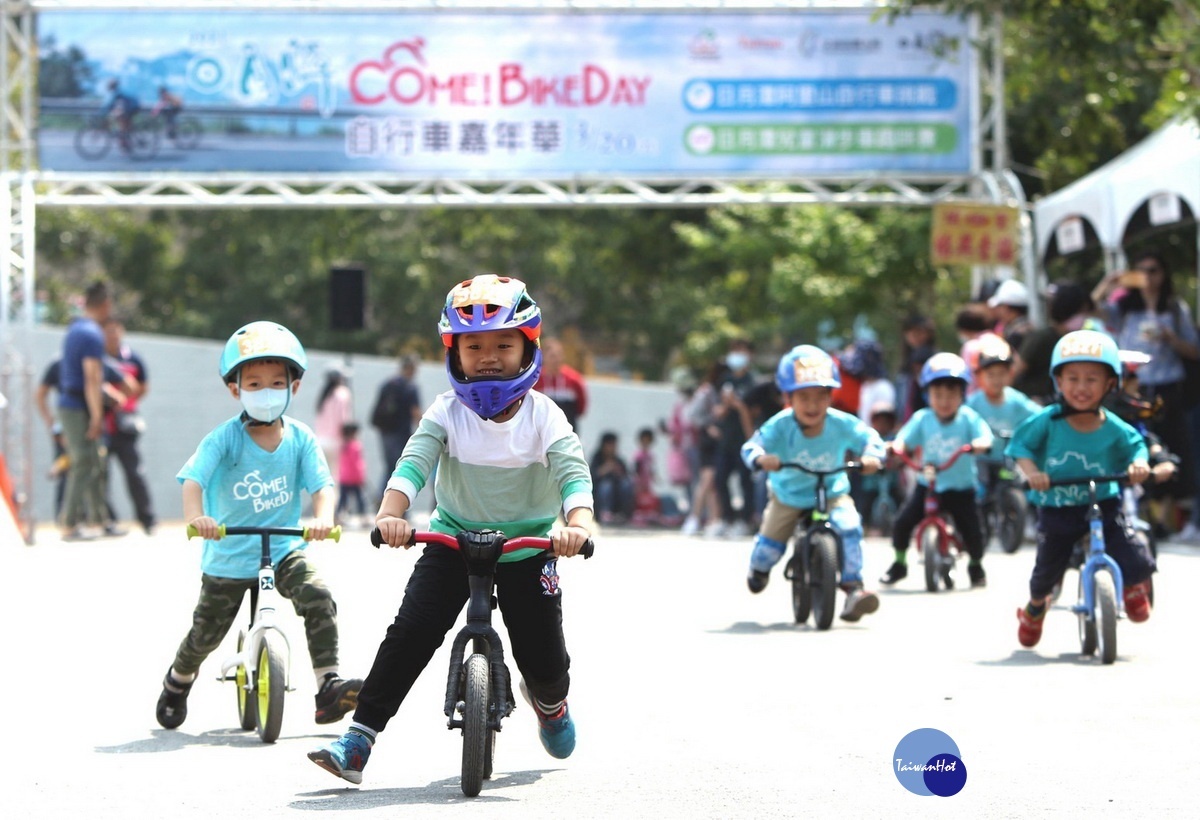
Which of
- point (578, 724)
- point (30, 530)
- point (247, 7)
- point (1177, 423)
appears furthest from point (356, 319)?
point (578, 724)

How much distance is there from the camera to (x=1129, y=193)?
678 inches

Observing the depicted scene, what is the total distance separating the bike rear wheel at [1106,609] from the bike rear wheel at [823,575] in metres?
1.81

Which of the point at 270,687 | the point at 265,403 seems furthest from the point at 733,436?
the point at 270,687

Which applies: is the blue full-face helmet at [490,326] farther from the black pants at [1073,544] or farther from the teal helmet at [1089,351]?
the black pants at [1073,544]

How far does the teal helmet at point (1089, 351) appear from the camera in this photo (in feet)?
31.0

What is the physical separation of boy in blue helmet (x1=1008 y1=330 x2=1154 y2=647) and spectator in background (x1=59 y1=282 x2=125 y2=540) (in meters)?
10.1

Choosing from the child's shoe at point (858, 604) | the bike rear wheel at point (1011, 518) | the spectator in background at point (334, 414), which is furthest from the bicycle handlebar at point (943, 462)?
the spectator in background at point (334, 414)

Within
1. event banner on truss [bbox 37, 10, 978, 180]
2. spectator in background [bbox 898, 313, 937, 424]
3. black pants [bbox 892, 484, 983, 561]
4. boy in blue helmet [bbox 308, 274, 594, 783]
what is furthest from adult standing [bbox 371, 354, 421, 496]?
boy in blue helmet [bbox 308, 274, 594, 783]

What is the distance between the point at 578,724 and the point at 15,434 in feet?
44.5

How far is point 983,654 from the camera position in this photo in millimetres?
9805

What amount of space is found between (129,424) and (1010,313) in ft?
25.9

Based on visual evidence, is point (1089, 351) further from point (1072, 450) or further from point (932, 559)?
point (932, 559)

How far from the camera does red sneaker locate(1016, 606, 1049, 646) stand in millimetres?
9781

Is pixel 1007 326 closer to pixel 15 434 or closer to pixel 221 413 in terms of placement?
pixel 15 434
